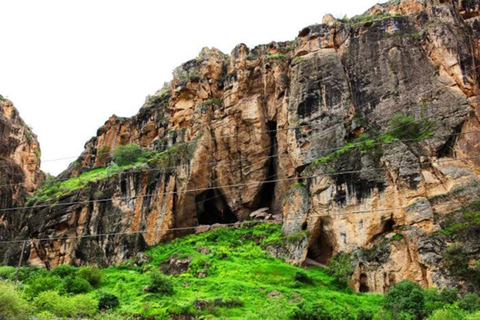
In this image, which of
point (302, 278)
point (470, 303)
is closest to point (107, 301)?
point (302, 278)

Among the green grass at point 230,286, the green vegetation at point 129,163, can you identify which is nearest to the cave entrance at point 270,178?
the green grass at point 230,286

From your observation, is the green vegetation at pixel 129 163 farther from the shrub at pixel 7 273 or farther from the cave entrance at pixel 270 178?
the shrub at pixel 7 273

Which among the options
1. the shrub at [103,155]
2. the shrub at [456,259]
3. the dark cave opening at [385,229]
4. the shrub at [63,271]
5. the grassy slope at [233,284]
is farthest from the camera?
the shrub at [103,155]

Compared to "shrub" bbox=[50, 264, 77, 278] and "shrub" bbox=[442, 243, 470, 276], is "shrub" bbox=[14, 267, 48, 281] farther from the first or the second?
"shrub" bbox=[442, 243, 470, 276]

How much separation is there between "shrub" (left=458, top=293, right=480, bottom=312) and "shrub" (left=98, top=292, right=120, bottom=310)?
18.9 m

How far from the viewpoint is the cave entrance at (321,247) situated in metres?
34.5

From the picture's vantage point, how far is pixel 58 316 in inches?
1000

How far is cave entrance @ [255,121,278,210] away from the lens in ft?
149

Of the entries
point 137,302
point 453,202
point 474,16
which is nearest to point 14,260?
point 137,302

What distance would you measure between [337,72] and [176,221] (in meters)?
19.1

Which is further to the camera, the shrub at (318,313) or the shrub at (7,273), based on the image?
the shrub at (7,273)

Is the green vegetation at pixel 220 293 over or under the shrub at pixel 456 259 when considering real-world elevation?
under

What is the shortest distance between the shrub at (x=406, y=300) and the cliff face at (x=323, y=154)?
83.9 inches

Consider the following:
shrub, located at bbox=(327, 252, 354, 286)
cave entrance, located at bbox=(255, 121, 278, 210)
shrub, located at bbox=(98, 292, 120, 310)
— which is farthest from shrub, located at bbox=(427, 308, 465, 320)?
cave entrance, located at bbox=(255, 121, 278, 210)
